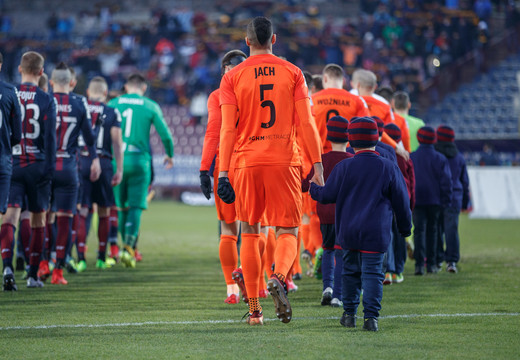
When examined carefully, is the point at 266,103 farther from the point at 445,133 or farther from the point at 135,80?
the point at 135,80

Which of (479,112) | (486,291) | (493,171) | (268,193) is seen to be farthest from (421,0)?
(268,193)

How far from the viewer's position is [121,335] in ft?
17.8

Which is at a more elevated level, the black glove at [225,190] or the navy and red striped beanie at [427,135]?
the navy and red striped beanie at [427,135]

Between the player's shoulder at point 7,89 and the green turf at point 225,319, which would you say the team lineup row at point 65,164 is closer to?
the player's shoulder at point 7,89

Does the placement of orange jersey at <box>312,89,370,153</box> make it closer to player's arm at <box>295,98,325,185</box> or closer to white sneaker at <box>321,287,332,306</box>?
white sneaker at <box>321,287,332,306</box>

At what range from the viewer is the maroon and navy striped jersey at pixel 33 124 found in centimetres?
792

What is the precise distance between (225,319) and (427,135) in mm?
4394

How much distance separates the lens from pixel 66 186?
8617 millimetres

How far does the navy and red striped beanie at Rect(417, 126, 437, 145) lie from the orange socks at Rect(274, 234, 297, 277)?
4149 mm

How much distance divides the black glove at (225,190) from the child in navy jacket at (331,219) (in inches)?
58.7

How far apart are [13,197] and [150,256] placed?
167 inches

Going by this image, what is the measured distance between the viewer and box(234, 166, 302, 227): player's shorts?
224 inches

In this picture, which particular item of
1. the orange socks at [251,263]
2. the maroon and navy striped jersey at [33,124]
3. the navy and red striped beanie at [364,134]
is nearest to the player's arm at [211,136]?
the orange socks at [251,263]

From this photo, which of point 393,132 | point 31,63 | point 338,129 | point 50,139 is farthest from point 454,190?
point 31,63
